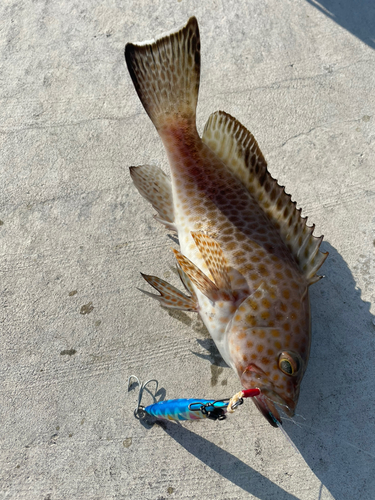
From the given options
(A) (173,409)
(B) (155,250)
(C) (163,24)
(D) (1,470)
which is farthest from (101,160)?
(D) (1,470)

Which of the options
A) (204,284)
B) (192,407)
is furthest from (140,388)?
(204,284)

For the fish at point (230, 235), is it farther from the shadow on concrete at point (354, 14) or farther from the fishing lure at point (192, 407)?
the shadow on concrete at point (354, 14)

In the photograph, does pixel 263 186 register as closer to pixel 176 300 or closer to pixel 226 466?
pixel 176 300

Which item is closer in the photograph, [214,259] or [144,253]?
[214,259]

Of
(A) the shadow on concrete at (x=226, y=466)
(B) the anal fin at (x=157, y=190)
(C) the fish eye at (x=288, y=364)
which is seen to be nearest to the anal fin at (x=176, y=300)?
(B) the anal fin at (x=157, y=190)

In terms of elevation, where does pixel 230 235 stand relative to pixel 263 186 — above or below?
below

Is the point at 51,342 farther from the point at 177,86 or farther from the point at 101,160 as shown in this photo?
the point at 177,86

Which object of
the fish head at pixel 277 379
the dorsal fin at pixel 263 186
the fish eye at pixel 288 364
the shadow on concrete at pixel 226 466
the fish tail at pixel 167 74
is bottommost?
the shadow on concrete at pixel 226 466

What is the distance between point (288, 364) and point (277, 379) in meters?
0.12

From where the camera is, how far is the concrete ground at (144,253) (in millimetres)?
2777

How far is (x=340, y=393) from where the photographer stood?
2879mm

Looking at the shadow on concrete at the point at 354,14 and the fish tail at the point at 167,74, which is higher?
the shadow on concrete at the point at 354,14

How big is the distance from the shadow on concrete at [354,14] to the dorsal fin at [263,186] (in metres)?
2.56

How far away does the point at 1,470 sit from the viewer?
2848 mm
